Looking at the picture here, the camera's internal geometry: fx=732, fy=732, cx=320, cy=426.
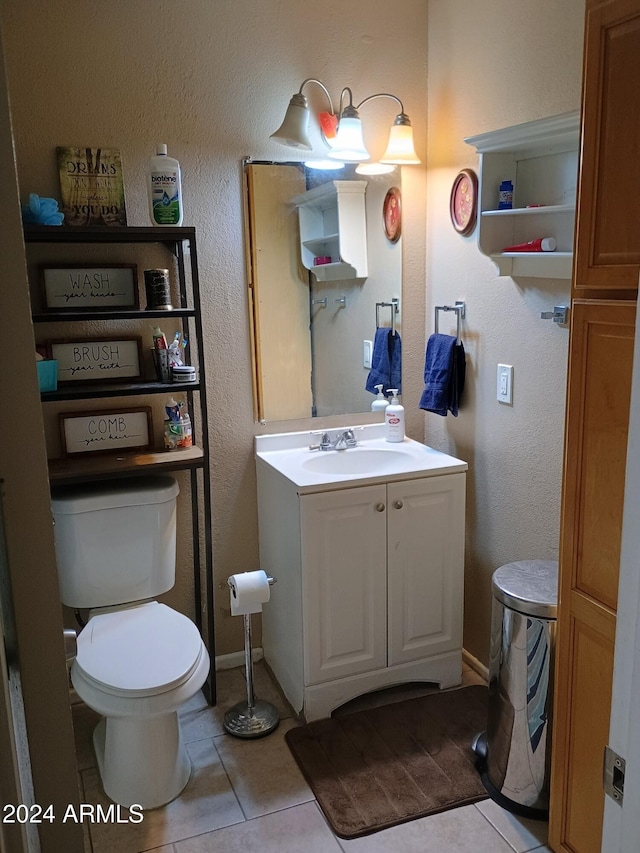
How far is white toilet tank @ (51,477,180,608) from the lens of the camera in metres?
2.38

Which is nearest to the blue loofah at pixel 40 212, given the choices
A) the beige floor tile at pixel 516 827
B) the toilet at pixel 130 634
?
the toilet at pixel 130 634

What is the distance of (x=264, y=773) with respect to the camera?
90.7 inches

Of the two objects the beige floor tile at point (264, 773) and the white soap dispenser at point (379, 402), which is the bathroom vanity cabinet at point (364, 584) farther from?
the white soap dispenser at point (379, 402)

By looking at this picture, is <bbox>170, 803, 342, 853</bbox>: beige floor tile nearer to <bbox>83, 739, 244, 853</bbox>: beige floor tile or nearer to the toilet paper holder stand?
<bbox>83, 739, 244, 853</bbox>: beige floor tile

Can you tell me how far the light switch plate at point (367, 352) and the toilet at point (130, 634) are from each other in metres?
0.92

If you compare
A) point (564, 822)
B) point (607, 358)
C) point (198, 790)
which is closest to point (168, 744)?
point (198, 790)

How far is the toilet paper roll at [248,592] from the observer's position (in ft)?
7.93

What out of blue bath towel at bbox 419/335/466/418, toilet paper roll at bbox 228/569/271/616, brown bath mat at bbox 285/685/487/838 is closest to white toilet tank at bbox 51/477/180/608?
toilet paper roll at bbox 228/569/271/616

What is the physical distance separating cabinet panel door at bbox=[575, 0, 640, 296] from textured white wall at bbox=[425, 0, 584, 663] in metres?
0.63

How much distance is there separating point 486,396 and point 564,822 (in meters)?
1.36

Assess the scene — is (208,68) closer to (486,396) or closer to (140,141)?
(140,141)

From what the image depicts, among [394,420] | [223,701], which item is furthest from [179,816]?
[394,420]

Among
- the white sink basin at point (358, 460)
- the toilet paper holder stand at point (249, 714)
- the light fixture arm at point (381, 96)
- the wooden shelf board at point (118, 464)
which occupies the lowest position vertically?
the toilet paper holder stand at point (249, 714)

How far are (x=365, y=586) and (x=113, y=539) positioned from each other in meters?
0.86
